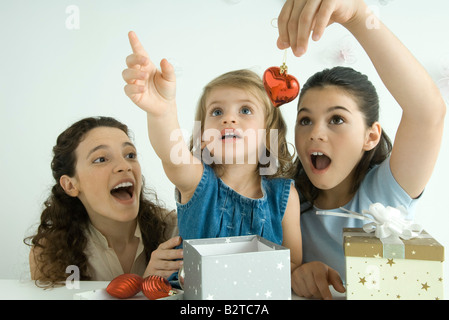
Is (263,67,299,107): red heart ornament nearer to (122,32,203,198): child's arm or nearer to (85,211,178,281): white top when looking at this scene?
(122,32,203,198): child's arm

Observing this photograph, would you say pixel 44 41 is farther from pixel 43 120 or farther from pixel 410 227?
pixel 410 227

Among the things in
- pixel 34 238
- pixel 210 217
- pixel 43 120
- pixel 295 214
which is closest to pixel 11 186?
pixel 43 120

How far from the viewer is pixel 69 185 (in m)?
1.17

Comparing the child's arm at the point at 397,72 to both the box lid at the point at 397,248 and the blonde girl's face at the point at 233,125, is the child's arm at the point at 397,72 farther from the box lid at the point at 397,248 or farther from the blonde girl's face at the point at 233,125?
the box lid at the point at 397,248

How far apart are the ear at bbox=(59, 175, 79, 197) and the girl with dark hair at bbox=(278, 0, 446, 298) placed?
603mm

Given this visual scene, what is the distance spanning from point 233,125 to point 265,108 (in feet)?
0.38

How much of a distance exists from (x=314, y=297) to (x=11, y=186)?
1189mm

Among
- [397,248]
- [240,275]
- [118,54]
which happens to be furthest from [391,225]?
[118,54]

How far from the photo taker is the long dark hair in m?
0.97

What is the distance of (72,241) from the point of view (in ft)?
3.75

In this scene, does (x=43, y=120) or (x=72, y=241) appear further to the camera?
(x=43, y=120)

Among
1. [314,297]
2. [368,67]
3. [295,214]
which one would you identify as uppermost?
[368,67]

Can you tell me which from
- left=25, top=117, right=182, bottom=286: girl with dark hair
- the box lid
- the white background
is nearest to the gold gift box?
the box lid

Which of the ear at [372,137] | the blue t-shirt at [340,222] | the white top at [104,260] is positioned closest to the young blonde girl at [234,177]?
the blue t-shirt at [340,222]
